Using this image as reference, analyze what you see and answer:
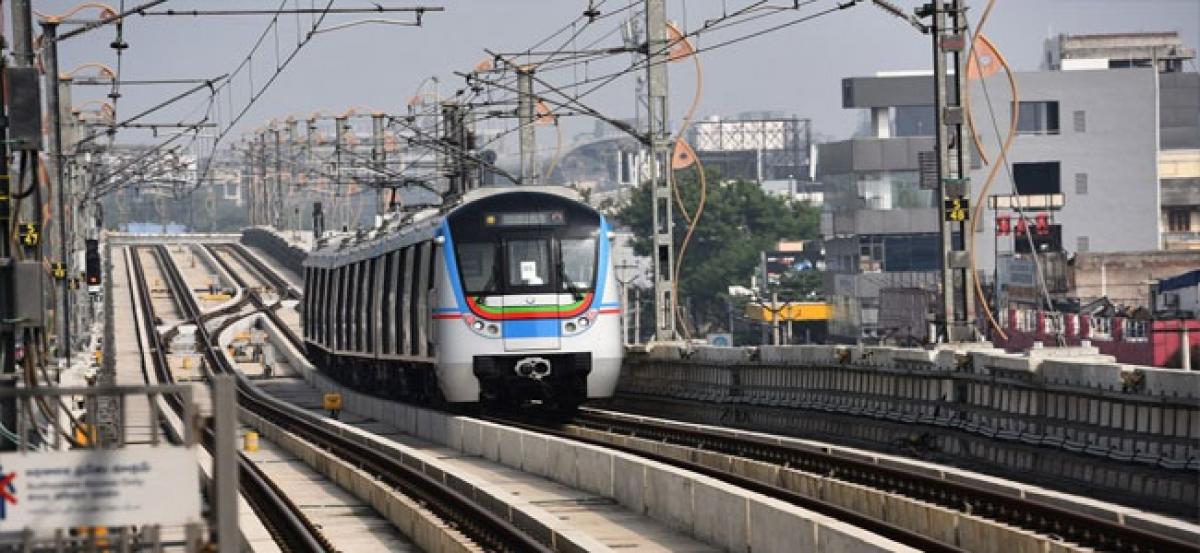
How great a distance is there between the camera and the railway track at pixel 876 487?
16.9 meters

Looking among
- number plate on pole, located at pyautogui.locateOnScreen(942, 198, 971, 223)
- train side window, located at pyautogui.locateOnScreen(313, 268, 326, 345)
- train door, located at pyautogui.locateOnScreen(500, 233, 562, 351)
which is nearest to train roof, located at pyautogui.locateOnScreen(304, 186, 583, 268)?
train side window, located at pyautogui.locateOnScreen(313, 268, 326, 345)

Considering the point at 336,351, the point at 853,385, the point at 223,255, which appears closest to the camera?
the point at 853,385

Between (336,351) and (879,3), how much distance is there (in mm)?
22435

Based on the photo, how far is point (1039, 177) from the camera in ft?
408

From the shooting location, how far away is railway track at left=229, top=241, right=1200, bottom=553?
16.9 meters

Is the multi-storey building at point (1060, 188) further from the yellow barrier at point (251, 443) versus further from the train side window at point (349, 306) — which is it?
the yellow barrier at point (251, 443)

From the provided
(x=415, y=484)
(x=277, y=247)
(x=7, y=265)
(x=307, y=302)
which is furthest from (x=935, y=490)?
(x=277, y=247)

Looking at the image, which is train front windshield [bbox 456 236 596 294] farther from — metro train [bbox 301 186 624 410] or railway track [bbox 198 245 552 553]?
railway track [bbox 198 245 552 553]

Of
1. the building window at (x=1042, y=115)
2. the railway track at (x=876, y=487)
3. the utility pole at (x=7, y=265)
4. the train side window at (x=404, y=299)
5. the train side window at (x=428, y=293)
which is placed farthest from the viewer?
the building window at (x=1042, y=115)

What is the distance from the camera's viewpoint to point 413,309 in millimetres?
37062

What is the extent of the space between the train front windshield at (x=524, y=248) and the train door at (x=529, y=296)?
0.05 ft

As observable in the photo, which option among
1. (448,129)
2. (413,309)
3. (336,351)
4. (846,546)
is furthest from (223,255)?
(846,546)

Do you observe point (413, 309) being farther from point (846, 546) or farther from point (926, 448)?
A: point (846, 546)

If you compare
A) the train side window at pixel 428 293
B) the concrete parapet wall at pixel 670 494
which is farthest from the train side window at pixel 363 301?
the concrete parapet wall at pixel 670 494
